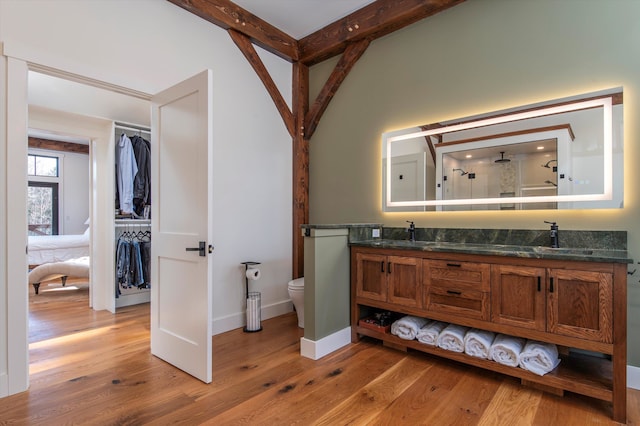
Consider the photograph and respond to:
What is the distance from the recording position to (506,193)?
2746mm

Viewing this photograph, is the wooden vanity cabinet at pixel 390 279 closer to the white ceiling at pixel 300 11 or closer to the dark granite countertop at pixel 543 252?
the dark granite countertop at pixel 543 252

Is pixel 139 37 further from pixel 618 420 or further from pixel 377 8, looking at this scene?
pixel 618 420

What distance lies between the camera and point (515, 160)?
2719 mm

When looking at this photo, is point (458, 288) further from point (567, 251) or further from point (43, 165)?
point (43, 165)

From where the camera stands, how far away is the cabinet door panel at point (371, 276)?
282cm

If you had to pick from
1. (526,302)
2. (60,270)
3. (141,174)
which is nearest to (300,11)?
(141,174)

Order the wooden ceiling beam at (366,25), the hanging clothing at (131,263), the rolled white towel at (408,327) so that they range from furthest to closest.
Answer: the hanging clothing at (131,263)
the wooden ceiling beam at (366,25)
the rolled white towel at (408,327)

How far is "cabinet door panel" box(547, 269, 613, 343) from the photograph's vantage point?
6.15 ft

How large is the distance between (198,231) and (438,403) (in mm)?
1912

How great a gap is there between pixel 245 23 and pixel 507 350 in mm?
3764

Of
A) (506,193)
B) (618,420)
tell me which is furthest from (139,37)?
(618,420)

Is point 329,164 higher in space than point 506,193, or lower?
higher

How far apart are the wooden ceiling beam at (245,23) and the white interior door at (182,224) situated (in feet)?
3.47

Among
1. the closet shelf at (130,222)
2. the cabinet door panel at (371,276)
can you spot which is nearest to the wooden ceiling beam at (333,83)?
the cabinet door panel at (371,276)
